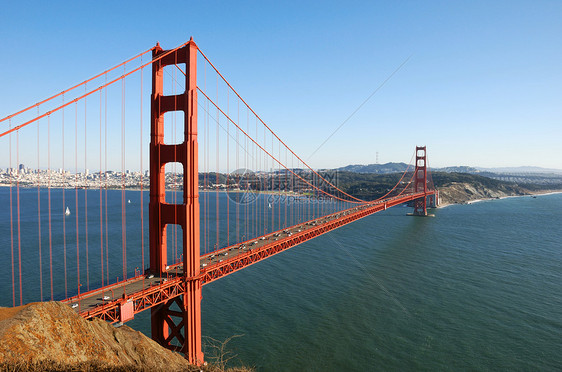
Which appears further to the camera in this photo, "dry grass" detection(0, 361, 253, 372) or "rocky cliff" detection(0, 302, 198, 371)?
"rocky cliff" detection(0, 302, 198, 371)

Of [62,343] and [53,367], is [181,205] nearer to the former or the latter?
[62,343]

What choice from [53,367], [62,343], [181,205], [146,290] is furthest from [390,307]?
[53,367]

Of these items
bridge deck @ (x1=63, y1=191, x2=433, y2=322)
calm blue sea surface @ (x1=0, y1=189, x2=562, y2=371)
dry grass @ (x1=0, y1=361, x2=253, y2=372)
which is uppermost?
dry grass @ (x1=0, y1=361, x2=253, y2=372)

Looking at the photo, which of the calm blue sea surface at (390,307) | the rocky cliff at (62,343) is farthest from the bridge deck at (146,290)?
the calm blue sea surface at (390,307)

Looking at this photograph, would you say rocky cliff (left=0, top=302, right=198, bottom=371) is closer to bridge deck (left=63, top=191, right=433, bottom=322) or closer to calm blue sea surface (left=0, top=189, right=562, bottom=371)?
bridge deck (left=63, top=191, right=433, bottom=322)

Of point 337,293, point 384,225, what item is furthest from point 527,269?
point 384,225

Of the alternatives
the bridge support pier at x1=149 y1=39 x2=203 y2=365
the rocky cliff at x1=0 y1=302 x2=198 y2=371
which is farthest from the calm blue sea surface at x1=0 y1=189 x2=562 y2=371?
the rocky cliff at x1=0 y1=302 x2=198 y2=371

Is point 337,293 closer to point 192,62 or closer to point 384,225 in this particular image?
point 192,62

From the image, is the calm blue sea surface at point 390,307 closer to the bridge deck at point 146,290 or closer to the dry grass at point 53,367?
the bridge deck at point 146,290
